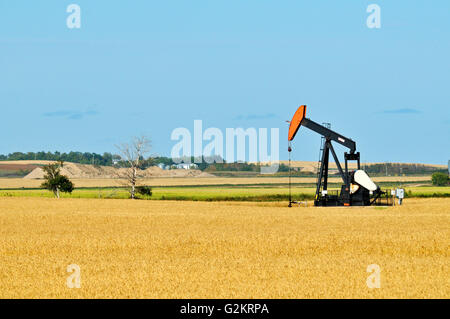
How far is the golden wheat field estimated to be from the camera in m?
16.3

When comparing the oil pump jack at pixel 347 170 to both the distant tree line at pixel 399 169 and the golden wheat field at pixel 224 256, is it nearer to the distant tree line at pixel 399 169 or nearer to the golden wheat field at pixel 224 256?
the golden wheat field at pixel 224 256

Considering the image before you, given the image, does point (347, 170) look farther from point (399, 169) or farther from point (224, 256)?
point (399, 169)

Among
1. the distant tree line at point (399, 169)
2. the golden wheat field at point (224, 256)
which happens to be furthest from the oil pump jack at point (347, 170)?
the distant tree line at point (399, 169)

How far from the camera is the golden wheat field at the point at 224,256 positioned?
53.6 feet

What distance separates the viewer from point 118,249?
2602cm

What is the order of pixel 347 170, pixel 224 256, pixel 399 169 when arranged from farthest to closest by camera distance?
pixel 399 169 → pixel 347 170 → pixel 224 256

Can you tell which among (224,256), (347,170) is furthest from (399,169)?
(224,256)

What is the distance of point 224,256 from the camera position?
77.8 feet

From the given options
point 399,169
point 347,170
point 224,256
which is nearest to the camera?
point 224,256

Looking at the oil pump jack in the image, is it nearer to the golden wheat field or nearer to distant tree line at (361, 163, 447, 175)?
the golden wheat field
